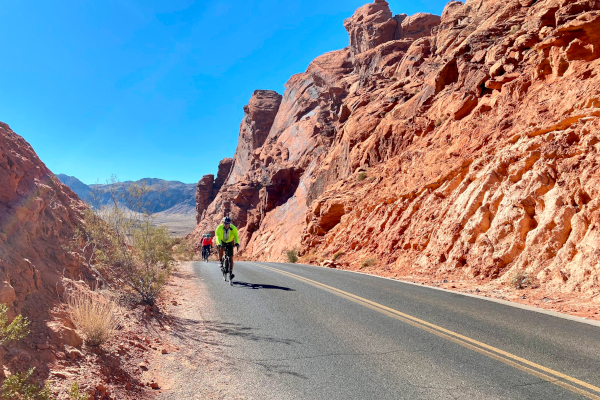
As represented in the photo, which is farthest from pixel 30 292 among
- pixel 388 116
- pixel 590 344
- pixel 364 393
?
pixel 388 116

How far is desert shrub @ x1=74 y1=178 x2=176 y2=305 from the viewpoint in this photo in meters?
6.39

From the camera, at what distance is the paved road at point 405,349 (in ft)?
12.1

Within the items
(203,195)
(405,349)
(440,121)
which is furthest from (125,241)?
(203,195)

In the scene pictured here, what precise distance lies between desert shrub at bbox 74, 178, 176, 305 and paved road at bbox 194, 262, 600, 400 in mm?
1611

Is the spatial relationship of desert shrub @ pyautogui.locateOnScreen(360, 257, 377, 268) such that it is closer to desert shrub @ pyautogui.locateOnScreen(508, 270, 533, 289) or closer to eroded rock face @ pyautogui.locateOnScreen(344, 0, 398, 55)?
desert shrub @ pyautogui.locateOnScreen(508, 270, 533, 289)

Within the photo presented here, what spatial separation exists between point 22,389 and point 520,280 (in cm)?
1010

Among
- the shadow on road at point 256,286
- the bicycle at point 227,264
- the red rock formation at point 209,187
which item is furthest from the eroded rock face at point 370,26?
the shadow on road at point 256,286

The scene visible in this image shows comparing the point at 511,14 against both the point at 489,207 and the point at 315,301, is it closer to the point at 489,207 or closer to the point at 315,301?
the point at 489,207

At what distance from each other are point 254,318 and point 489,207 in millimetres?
9503

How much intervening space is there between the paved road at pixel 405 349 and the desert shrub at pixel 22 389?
6.09 ft

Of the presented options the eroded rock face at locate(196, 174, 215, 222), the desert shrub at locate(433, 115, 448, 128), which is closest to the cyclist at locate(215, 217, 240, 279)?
the desert shrub at locate(433, 115, 448, 128)

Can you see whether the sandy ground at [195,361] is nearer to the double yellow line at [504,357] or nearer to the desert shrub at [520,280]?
the double yellow line at [504,357]

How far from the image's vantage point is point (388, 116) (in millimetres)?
27328

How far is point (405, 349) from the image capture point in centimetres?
475
